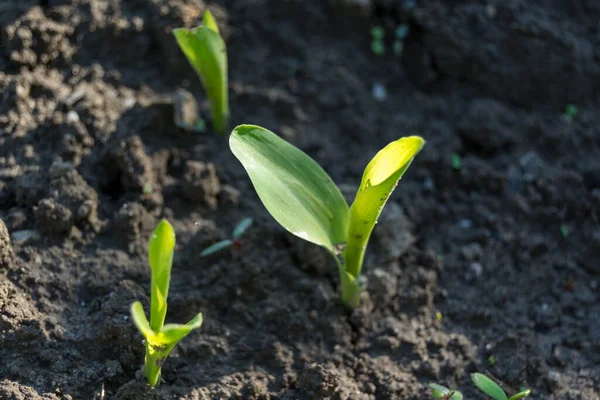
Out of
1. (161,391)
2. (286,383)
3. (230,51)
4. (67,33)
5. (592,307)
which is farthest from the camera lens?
(230,51)

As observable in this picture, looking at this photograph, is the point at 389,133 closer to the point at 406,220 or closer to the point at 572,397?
the point at 406,220

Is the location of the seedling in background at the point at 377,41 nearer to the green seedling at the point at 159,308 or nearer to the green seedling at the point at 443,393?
the green seedling at the point at 443,393

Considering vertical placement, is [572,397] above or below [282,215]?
below

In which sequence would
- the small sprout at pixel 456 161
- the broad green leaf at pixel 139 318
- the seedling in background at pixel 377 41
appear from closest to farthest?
the broad green leaf at pixel 139 318
the small sprout at pixel 456 161
the seedling in background at pixel 377 41

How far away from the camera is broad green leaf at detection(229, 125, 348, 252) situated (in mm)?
1521

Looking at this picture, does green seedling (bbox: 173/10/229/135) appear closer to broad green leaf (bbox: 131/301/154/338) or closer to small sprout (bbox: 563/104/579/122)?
broad green leaf (bbox: 131/301/154/338)

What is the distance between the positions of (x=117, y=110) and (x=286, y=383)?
3.12ft

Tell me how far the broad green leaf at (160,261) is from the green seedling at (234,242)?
40 cm

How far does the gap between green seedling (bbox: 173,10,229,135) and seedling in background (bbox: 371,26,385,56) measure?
65 centimetres

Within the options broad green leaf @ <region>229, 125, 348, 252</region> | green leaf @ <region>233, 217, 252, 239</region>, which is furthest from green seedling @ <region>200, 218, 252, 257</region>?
broad green leaf @ <region>229, 125, 348, 252</region>

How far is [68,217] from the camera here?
171 centimetres

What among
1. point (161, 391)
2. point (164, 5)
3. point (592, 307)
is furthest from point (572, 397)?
point (164, 5)

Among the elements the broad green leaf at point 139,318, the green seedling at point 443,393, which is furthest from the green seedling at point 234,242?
the green seedling at point 443,393

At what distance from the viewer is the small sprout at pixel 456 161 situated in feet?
7.05
